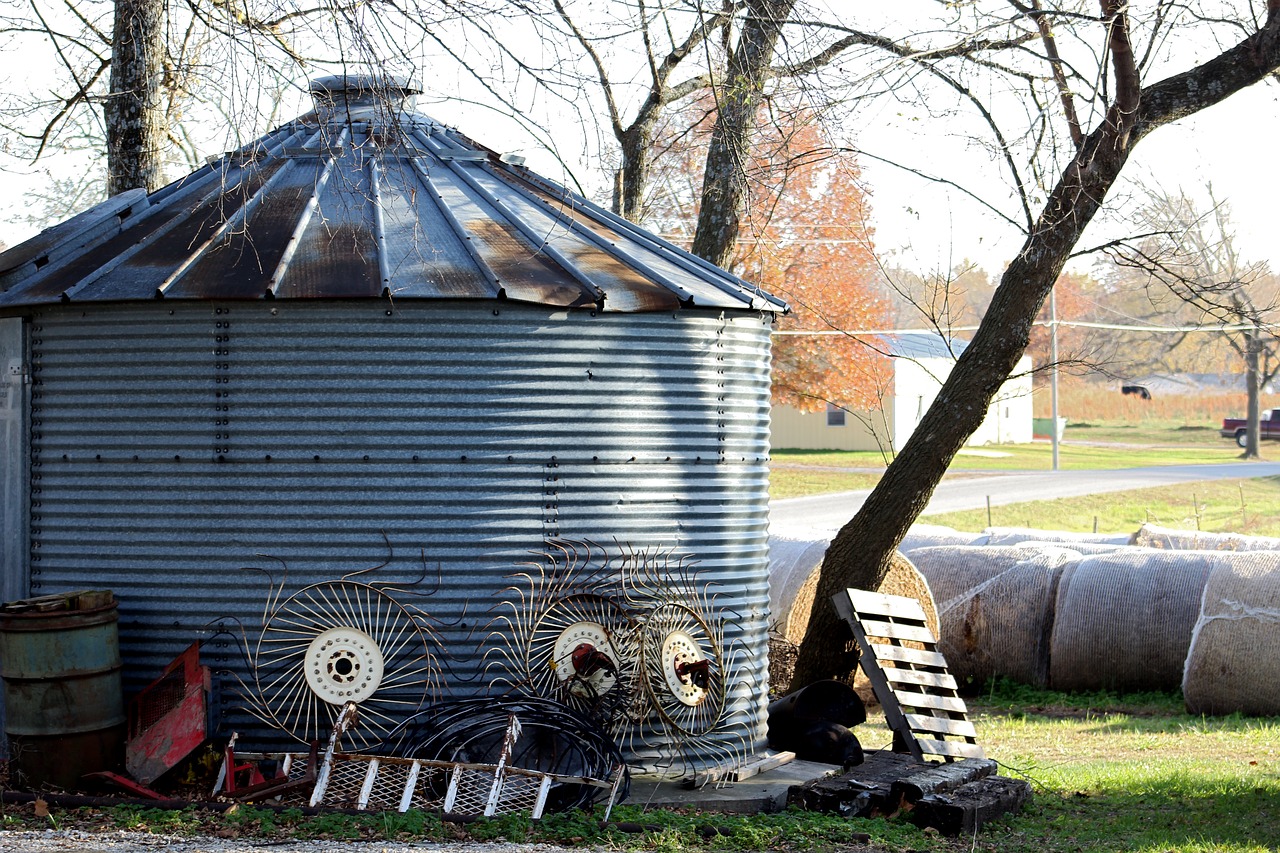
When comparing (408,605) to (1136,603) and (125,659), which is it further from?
(1136,603)

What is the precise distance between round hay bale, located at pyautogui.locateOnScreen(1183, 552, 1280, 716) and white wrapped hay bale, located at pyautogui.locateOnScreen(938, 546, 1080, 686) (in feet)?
5.37

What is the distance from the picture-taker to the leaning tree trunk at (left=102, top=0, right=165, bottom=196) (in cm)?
1137

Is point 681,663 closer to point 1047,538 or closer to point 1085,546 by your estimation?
point 1085,546

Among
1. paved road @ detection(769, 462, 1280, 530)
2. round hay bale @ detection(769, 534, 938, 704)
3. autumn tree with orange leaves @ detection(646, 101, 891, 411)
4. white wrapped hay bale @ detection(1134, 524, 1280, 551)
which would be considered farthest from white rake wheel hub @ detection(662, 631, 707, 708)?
autumn tree with orange leaves @ detection(646, 101, 891, 411)

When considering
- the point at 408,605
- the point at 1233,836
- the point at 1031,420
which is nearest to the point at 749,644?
the point at 408,605

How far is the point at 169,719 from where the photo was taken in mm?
7875

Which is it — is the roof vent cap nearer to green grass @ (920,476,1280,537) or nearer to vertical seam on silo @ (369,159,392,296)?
vertical seam on silo @ (369,159,392,296)

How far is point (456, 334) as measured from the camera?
323 inches

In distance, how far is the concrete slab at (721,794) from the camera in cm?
795

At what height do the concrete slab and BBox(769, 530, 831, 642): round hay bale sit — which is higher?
BBox(769, 530, 831, 642): round hay bale

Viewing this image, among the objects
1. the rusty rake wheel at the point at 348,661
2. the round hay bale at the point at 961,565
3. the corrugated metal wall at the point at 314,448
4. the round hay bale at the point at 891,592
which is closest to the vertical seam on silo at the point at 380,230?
the corrugated metal wall at the point at 314,448

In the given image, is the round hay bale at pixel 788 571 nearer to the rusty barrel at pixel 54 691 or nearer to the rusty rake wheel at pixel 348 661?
the rusty rake wheel at pixel 348 661

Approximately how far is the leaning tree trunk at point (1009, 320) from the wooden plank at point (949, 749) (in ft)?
5.73

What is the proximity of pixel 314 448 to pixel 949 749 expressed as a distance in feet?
15.7
